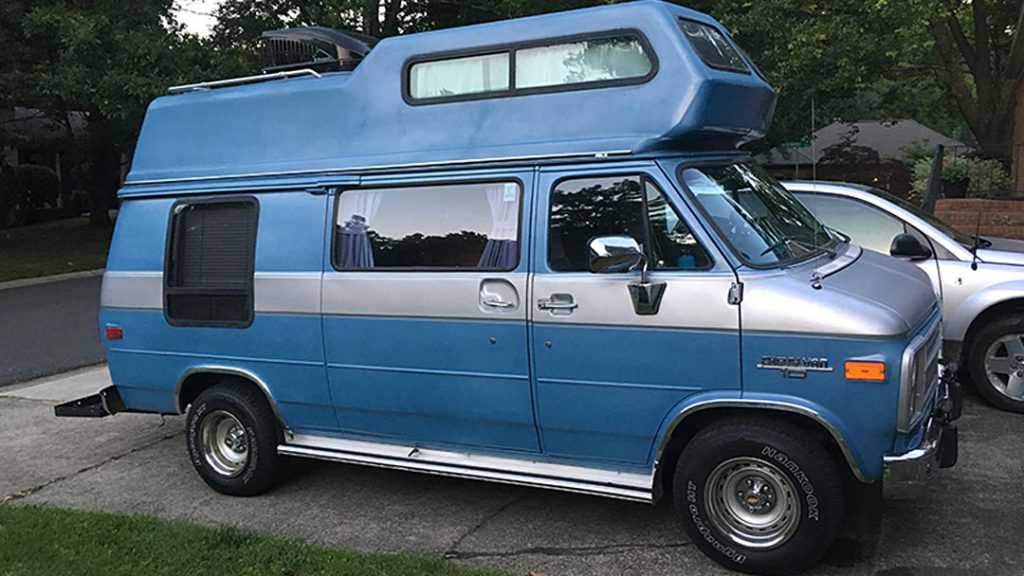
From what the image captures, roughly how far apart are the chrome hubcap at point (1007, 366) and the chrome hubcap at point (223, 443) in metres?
5.74

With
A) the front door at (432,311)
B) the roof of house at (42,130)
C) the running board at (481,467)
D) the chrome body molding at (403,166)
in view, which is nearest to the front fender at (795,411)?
the running board at (481,467)

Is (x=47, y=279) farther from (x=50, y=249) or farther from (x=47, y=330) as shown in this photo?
(x=47, y=330)

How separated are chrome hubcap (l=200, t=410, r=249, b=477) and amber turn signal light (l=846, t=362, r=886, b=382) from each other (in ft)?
12.7

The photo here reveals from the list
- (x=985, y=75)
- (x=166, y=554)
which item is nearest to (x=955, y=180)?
(x=985, y=75)

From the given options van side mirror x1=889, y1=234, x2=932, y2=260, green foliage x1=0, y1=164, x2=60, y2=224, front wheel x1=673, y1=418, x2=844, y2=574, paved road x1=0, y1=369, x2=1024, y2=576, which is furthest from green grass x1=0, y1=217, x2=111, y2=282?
front wheel x1=673, y1=418, x2=844, y2=574

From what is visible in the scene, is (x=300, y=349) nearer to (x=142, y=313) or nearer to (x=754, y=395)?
(x=142, y=313)

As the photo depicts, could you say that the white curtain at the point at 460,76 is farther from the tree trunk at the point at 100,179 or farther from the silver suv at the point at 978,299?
the tree trunk at the point at 100,179

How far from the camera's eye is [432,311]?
486 centimetres

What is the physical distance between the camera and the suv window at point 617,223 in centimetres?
432

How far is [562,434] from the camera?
4629 millimetres

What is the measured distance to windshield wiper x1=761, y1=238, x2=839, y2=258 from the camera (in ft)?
14.5

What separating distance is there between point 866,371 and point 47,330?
1183cm

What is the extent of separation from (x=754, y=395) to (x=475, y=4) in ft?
52.8

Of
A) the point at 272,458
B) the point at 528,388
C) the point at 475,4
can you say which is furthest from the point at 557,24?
the point at 475,4
